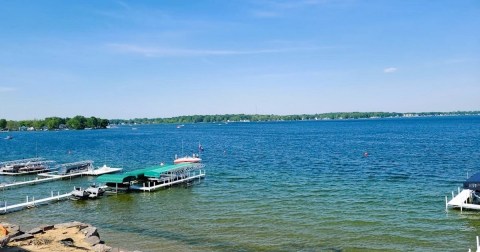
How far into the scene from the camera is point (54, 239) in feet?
78.2

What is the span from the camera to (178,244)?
26.7 m

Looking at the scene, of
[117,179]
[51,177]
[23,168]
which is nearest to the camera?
[117,179]

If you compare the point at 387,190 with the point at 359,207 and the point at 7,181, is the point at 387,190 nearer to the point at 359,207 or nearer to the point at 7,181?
the point at 359,207

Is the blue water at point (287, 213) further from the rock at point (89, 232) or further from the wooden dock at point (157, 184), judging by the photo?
the rock at point (89, 232)

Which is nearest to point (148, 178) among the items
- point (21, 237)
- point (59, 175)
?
point (59, 175)

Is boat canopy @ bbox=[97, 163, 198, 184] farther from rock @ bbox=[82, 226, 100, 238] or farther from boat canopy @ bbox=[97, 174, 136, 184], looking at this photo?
rock @ bbox=[82, 226, 100, 238]

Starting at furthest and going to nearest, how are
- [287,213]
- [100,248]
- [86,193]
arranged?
[86,193]
[287,213]
[100,248]

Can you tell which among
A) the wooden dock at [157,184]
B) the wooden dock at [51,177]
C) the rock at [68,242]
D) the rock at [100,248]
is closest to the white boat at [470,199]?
the rock at [100,248]

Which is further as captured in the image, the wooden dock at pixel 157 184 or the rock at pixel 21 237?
the wooden dock at pixel 157 184

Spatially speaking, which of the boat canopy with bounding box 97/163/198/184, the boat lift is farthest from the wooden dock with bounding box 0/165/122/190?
the boat canopy with bounding box 97/163/198/184

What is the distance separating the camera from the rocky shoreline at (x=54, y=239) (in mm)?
21641

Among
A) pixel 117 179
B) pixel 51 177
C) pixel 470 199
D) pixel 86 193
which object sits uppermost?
pixel 117 179

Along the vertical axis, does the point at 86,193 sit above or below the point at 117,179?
below

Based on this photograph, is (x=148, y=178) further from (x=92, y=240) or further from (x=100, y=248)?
(x=100, y=248)
